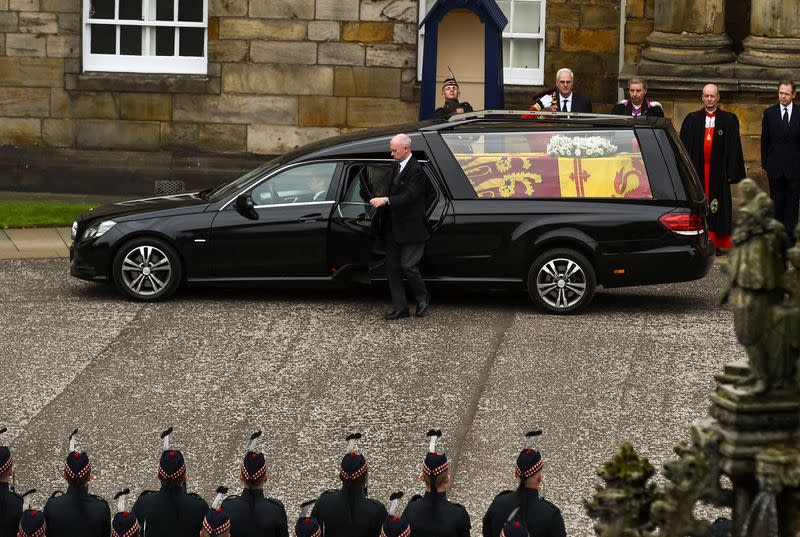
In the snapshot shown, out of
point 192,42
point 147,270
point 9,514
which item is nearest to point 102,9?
point 192,42

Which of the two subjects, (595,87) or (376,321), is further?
(595,87)

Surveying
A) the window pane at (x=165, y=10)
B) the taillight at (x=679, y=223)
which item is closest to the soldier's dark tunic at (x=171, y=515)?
the taillight at (x=679, y=223)

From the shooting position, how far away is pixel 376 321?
13625 mm

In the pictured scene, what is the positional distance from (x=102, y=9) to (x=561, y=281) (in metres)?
9.92

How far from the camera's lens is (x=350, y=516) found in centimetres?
712

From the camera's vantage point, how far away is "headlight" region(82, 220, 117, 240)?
14.2m

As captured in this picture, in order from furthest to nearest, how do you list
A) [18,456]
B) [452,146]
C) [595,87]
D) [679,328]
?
[595,87]
[452,146]
[679,328]
[18,456]

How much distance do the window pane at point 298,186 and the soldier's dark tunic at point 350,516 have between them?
719 cm

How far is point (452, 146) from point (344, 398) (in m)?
3.79

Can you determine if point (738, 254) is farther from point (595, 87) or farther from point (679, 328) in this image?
point (595, 87)

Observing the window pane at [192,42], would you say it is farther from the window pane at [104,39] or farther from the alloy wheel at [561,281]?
the alloy wheel at [561,281]

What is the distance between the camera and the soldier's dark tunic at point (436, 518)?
6855 millimetres

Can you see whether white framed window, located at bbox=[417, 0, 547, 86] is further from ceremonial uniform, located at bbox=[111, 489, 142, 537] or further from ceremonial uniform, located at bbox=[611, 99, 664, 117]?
ceremonial uniform, located at bbox=[111, 489, 142, 537]

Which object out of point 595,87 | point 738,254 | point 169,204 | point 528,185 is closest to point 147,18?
point 595,87
